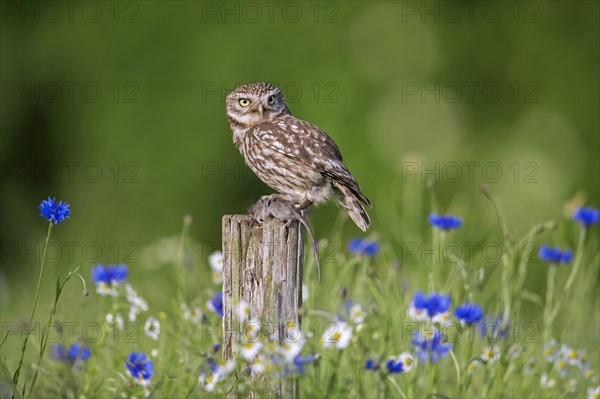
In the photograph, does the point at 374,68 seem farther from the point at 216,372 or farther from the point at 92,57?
the point at 216,372

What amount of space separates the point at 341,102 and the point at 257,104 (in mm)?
3346

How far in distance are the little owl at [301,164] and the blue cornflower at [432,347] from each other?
923 millimetres

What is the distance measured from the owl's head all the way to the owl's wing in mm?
211

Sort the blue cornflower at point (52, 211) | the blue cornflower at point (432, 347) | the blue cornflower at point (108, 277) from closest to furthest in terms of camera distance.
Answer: the blue cornflower at point (52, 211) → the blue cornflower at point (432, 347) → the blue cornflower at point (108, 277)

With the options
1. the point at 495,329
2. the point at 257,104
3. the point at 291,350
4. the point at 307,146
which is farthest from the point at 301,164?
the point at 291,350

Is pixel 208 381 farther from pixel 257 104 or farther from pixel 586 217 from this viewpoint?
pixel 586 217

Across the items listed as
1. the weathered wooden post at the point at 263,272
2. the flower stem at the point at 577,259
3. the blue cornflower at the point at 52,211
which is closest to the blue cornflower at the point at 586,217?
the flower stem at the point at 577,259

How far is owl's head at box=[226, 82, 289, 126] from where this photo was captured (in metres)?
6.12

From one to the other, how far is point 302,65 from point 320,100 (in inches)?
16.6

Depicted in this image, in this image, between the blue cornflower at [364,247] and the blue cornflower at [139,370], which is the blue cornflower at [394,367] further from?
the blue cornflower at [364,247]

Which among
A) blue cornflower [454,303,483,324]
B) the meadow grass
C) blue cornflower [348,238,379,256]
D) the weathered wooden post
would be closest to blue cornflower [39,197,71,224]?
the meadow grass

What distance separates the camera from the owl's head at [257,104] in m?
6.12

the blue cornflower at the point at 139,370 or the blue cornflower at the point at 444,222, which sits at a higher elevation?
the blue cornflower at the point at 444,222

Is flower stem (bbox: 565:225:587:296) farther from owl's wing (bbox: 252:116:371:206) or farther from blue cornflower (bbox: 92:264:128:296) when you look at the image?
blue cornflower (bbox: 92:264:128:296)
